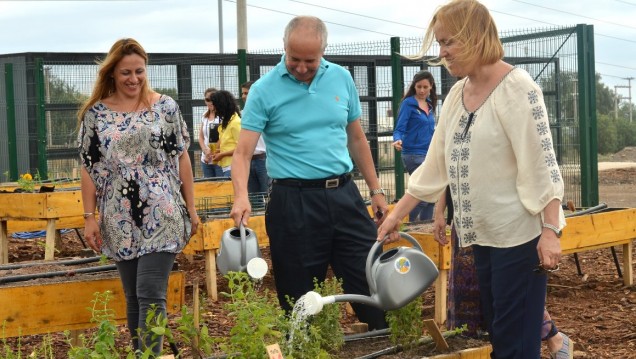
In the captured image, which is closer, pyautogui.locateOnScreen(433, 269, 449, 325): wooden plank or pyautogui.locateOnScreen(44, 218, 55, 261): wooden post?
pyautogui.locateOnScreen(433, 269, 449, 325): wooden plank

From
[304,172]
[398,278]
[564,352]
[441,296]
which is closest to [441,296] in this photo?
[441,296]

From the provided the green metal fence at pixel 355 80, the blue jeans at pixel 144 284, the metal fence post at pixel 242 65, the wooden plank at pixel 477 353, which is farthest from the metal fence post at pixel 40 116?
the wooden plank at pixel 477 353

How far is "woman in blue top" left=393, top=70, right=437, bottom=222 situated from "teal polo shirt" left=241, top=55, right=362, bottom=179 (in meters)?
5.57

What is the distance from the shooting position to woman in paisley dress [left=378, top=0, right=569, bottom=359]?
12.4 feet

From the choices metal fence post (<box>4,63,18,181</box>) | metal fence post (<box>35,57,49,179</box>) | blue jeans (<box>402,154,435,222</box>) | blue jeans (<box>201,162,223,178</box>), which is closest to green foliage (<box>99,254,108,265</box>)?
blue jeans (<box>402,154,435,222</box>)

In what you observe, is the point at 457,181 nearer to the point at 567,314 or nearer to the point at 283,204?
Answer: the point at 283,204

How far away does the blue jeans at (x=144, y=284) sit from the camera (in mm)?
4883

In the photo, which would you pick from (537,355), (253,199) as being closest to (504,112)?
(537,355)

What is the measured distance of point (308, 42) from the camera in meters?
4.58

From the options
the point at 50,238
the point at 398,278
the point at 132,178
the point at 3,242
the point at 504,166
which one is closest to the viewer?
the point at 504,166

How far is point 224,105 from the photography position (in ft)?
36.9

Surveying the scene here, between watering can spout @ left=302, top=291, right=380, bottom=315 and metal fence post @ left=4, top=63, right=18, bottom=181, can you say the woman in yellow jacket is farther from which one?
watering can spout @ left=302, top=291, right=380, bottom=315

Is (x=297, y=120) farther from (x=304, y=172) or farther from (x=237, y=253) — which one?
(x=237, y=253)

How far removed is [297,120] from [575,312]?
3.33 metres
